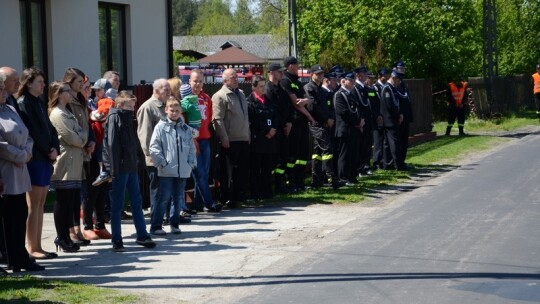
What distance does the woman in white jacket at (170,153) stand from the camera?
39.6 ft

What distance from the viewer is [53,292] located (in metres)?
9.05

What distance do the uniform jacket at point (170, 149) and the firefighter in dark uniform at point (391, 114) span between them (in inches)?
329

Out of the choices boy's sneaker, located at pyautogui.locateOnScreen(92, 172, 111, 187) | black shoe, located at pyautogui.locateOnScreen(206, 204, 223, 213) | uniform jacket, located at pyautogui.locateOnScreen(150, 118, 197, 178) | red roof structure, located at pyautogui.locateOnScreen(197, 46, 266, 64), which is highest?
red roof structure, located at pyautogui.locateOnScreen(197, 46, 266, 64)

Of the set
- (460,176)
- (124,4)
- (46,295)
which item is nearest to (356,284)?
(46,295)

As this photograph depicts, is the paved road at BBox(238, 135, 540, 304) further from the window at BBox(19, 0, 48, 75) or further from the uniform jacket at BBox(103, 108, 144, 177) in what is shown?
the window at BBox(19, 0, 48, 75)

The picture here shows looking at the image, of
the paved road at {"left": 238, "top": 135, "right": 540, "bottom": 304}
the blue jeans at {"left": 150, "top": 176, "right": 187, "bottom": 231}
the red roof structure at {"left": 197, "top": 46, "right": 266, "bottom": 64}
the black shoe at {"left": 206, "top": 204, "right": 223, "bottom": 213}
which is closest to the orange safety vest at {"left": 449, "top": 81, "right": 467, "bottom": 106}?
the paved road at {"left": 238, "top": 135, "right": 540, "bottom": 304}

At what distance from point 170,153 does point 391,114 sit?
8.86 meters

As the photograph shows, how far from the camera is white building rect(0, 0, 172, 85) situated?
55.5 ft

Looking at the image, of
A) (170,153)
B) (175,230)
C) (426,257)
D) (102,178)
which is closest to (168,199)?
(175,230)

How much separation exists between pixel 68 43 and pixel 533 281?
11237 mm

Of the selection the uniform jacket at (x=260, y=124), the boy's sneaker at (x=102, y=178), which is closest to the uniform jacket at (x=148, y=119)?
the boy's sneaker at (x=102, y=178)

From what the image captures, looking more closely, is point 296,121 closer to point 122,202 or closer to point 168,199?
point 168,199

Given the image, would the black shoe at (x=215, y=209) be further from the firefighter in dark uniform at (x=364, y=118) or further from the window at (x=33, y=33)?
the window at (x=33, y=33)

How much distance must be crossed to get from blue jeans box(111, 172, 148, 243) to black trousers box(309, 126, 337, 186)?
5.96 metres
